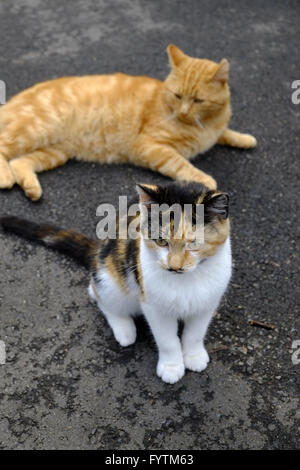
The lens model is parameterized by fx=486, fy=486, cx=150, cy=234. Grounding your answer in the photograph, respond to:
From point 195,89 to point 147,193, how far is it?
155cm

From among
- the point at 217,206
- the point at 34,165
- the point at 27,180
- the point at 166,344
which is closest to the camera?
the point at 217,206

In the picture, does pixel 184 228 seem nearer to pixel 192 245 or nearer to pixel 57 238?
pixel 192 245

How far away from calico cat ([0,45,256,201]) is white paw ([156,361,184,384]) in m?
1.35

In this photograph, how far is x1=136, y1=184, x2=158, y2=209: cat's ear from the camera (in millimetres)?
1666

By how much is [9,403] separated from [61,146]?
1766 millimetres

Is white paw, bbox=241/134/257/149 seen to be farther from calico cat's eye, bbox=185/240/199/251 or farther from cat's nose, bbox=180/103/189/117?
calico cat's eye, bbox=185/240/199/251

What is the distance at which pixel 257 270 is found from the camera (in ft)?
8.52

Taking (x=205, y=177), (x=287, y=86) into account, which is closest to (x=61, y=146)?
(x=205, y=177)

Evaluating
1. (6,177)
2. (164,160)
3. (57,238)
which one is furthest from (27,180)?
(164,160)

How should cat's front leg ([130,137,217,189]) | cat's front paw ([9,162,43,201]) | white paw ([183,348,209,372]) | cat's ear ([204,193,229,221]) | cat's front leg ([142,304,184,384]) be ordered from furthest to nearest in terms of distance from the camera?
cat's front leg ([130,137,217,189]) < cat's front paw ([9,162,43,201]) < white paw ([183,348,209,372]) < cat's front leg ([142,304,184,384]) < cat's ear ([204,193,229,221])

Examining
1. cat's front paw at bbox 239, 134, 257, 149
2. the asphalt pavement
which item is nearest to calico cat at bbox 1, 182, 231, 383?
the asphalt pavement

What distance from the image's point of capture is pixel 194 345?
82.2 inches

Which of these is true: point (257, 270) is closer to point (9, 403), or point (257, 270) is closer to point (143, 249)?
point (143, 249)

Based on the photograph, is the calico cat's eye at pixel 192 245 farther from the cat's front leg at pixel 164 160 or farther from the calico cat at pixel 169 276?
the cat's front leg at pixel 164 160
